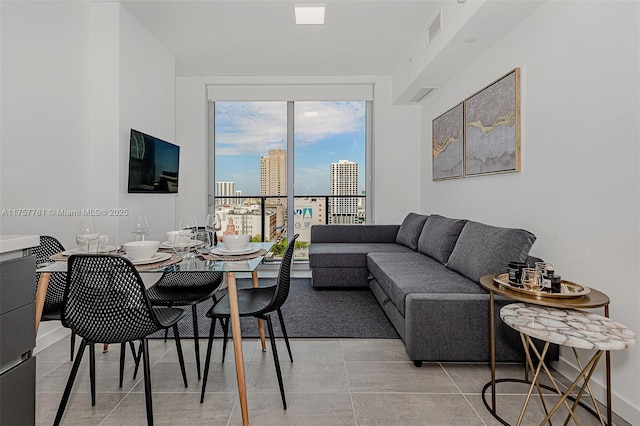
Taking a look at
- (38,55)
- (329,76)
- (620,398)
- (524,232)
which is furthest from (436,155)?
(38,55)

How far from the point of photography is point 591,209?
6.47ft

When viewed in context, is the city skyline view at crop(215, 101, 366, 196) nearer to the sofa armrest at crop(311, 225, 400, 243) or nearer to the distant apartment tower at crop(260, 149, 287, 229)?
the distant apartment tower at crop(260, 149, 287, 229)

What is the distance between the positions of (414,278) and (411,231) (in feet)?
5.85

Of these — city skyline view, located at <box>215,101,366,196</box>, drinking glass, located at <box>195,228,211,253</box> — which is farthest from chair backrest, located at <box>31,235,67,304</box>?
city skyline view, located at <box>215,101,366,196</box>

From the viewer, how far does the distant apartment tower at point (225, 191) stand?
5.34 m

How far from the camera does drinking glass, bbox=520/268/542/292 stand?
1784mm

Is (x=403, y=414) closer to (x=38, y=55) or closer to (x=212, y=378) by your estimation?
(x=212, y=378)

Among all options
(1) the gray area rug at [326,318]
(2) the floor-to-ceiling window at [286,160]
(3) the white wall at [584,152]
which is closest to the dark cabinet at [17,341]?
(1) the gray area rug at [326,318]

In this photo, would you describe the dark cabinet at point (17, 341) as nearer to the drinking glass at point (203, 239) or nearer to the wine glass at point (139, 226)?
the wine glass at point (139, 226)

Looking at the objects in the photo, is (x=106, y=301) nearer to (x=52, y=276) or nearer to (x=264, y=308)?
(x=264, y=308)

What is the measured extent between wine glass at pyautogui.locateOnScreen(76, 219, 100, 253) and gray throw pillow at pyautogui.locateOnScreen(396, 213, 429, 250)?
10.8ft

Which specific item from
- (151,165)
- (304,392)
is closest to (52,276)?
(151,165)

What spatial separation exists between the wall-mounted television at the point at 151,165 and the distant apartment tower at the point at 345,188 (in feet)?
7.55

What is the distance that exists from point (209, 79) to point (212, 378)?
4269mm
